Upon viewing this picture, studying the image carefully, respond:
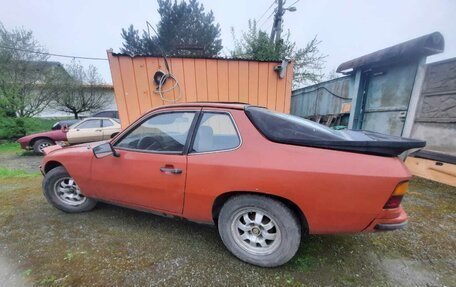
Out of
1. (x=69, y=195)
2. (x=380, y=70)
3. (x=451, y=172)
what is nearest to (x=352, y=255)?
(x=451, y=172)

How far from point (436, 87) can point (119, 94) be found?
633cm

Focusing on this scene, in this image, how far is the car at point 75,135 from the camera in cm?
765

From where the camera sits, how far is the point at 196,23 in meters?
16.4

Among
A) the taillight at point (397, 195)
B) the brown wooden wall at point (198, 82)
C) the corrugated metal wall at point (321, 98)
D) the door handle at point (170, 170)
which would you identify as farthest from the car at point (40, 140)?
the taillight at point (397, 195)

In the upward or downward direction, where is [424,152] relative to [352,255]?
upward

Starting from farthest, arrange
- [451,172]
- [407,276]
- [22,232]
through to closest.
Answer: [451,172] < [22,232] < [407,276]

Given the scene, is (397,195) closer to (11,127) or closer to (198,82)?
(198,82)

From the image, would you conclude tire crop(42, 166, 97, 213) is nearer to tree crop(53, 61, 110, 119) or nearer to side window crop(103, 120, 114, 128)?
side window crop(103, 120, 114, 128)

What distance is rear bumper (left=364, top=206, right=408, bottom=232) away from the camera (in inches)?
64.8

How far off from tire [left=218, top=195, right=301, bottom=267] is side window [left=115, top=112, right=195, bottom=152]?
31.9 inches

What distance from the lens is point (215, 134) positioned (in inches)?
83.1

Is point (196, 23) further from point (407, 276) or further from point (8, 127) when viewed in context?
point (407, 276)

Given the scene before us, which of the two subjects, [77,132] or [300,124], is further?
[77,132]

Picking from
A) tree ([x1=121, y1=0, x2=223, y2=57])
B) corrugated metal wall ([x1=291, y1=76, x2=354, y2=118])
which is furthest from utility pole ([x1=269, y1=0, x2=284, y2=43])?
tree ([x1=121, y1=0, x2=223, y2=57])
